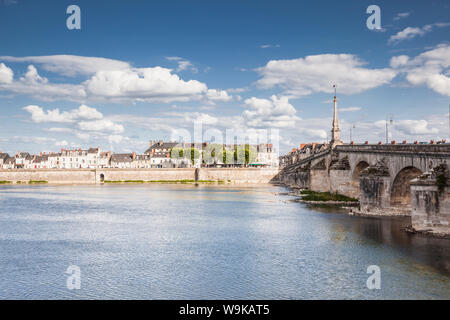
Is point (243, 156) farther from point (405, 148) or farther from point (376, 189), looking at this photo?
point (405, 148)

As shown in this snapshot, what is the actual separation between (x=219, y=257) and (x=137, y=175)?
85565mm

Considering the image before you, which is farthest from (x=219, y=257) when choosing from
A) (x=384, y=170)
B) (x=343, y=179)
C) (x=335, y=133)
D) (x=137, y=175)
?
(x=137, y=175)

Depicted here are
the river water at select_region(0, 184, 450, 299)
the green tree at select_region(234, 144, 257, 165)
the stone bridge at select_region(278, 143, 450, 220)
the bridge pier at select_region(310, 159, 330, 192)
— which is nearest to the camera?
the river water at select_region(0, 184, 450, 299)

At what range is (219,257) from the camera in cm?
2534

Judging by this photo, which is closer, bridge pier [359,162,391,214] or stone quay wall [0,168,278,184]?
bridge pier [359,162,391,214]

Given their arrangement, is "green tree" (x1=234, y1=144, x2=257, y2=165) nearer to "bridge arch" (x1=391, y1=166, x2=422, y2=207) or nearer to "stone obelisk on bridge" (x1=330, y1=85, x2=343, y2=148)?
"stone obelisk on bridge" (x1=330, y1=85, x2=343, y2=148)

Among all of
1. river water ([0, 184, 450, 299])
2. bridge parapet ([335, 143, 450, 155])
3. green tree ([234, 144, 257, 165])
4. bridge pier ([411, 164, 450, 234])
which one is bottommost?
river water ([0, 184, 450, 299])

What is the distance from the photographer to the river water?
63.3ft

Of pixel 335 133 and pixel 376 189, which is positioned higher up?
pixel 335 133

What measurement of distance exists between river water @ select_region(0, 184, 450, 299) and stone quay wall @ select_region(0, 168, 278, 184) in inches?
2526

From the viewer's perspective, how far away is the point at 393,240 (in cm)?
2847


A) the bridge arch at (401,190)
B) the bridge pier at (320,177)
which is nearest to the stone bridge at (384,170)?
the bridge arch at (401,190)

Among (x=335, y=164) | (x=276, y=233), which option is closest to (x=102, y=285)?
(x=276, y=233)

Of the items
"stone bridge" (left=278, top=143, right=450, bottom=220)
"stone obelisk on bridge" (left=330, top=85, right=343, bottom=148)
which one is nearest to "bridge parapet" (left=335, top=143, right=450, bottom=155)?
"stone bridge" (left=278, top=143, right=450, bottom=220)
